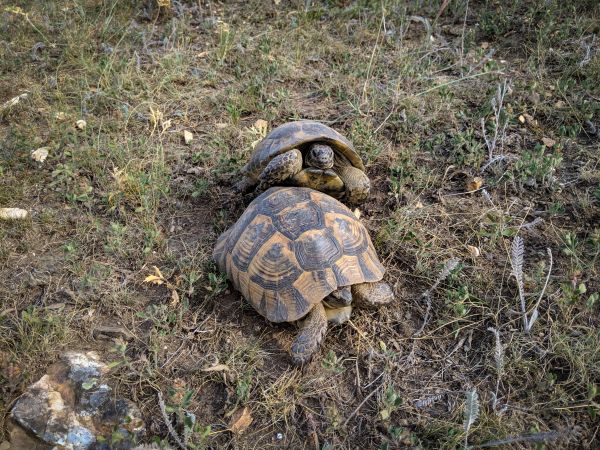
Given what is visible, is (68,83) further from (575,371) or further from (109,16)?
(575,371)

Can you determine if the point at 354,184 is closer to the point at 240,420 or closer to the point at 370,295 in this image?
the point at 370,295

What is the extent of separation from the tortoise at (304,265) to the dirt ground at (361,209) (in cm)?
19

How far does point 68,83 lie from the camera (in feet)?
16.3

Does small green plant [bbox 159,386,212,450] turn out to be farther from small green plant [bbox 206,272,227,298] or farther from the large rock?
small green plant [bbox 206,272,227,298]

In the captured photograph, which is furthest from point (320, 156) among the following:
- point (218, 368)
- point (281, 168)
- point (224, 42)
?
point (224, 42)

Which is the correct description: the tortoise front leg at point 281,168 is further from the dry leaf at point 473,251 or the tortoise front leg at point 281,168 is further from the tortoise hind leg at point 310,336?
the dry leaf at point 473,251

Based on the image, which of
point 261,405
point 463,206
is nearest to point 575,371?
point 463,206

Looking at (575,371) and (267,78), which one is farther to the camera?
(267,78)

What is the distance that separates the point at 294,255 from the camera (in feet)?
9.54

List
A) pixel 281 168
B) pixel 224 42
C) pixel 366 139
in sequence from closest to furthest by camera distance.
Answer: pixel 281 168 → pixel 366 139 → pixel 224 42

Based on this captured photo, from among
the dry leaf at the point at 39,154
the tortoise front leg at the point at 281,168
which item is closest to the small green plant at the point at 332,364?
the tortoise front leg at the point at 281,168

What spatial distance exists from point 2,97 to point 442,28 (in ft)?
17.1

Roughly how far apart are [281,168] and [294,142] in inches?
9.4

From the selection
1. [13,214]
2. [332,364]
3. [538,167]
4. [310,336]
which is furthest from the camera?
[538,167]
